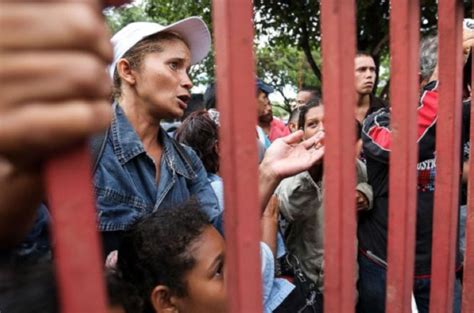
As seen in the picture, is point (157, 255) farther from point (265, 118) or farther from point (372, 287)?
point (265, 118)

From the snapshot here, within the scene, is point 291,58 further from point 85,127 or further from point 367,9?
point 85,127

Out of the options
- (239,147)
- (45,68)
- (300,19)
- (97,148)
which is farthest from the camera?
(300,19)

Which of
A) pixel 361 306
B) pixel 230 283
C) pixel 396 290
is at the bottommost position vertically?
pixel 361 306

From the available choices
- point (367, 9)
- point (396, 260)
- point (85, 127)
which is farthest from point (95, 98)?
point (367, 9)

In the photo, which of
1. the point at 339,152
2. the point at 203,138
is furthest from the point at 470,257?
the point at 203,138

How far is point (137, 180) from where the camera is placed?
5.38 ft

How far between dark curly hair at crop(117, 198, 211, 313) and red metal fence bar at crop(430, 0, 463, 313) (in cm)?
58

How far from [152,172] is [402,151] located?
0.82 m

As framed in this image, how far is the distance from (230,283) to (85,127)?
0.36 meters

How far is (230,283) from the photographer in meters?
0.78

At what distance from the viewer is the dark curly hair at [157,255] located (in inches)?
57.3

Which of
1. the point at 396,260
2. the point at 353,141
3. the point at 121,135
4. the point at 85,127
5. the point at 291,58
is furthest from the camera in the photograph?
the point at 291,58

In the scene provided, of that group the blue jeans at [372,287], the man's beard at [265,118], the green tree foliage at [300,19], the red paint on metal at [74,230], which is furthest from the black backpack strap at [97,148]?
the green tree foliage at [300,19]

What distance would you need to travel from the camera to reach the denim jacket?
1538 mm
